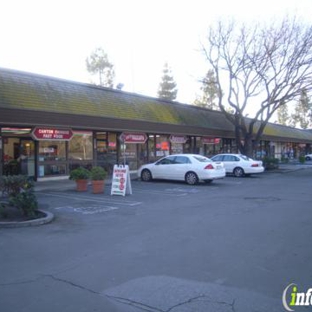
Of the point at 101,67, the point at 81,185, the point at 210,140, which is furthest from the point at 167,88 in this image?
the point at 81,185

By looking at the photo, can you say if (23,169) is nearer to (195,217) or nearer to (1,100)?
(1,100)

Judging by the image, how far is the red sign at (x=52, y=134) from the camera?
18.2 metres

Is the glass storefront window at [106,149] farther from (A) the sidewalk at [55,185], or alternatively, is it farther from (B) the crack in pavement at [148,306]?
(B) the crack in pavement at [148,306]

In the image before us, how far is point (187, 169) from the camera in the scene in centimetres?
1941

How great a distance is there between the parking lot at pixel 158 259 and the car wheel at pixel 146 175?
893 cm

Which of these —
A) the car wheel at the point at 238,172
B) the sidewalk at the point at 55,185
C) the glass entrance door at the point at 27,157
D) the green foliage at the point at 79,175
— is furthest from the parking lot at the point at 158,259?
the car wheel at the point at 238,172

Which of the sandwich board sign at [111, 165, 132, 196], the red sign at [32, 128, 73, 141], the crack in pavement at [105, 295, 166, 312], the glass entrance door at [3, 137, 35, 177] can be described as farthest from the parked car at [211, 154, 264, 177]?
the crack in pavement at [105, 295, 166, 312]

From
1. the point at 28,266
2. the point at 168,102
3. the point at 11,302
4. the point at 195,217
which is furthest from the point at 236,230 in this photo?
the point at 168,102

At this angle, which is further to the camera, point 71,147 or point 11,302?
point 71,147

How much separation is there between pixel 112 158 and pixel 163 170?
4867mm

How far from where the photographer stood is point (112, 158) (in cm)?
2402

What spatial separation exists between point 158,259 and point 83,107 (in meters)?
15.1

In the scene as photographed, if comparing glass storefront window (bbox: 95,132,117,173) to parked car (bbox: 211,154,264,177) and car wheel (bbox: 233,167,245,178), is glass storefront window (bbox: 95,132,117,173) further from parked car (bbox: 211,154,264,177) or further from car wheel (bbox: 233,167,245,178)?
car wheel (bbox: 233,167,245,178)

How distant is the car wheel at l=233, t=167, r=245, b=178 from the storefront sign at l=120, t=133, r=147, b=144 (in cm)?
618
